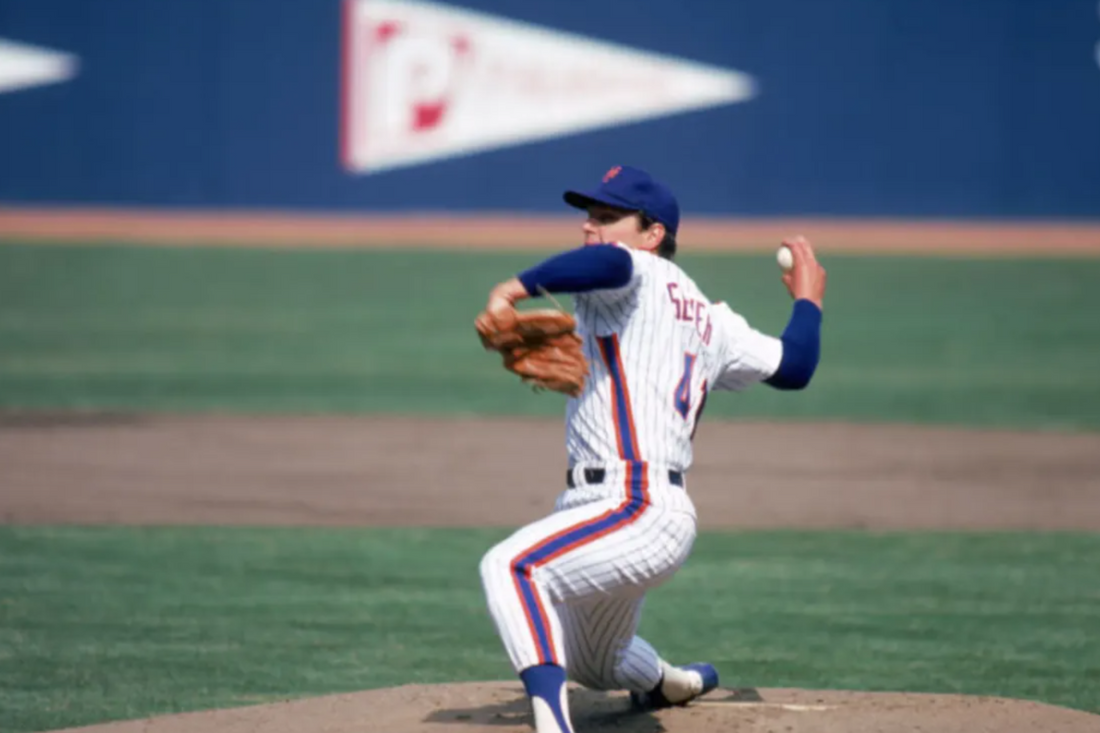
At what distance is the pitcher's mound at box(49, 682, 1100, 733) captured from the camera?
4414 millimetres

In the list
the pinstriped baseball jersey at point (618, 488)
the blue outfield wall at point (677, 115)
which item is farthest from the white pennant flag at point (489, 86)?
the pinstriped baseball jersey at point (618, 488)

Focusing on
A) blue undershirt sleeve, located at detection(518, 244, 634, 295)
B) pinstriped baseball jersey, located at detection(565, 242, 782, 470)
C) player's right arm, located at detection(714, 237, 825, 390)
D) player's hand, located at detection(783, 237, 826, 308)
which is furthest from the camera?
player's hand, located at detection(783, 237, 826, 308)

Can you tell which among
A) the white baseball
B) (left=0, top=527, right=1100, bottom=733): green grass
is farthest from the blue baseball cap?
(left=0, top=527, right=1100, bottom=733): green grass

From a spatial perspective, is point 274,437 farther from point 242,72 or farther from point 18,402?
point 242,72

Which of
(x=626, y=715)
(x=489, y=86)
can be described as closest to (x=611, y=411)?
(x=626, y=715)

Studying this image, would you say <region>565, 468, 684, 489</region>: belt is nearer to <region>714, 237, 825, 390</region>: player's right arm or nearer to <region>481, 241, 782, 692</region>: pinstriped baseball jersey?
<region>481, 241, 782, 692</region>: pinstriped baseball jersey

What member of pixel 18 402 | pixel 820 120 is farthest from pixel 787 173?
pixel 18 402

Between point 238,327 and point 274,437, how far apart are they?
5443 mm

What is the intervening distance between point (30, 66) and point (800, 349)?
777 inches

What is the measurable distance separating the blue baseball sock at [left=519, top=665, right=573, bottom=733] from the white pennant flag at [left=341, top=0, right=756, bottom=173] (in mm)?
18561

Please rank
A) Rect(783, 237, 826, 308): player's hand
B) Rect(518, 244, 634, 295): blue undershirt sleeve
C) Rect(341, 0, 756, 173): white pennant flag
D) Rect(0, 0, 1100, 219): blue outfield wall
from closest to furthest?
1. Rect(518, 244, 634, 295): blue undershirt sleeve
2. Rect(783, 237, 826, 308): player's hand
3. Rect(0, 0, 1100, 219): blue outfield wall
4. Rect(341, 0, 756, 173): white pennant flag

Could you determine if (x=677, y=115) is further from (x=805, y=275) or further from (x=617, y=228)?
(x=617, y=228)

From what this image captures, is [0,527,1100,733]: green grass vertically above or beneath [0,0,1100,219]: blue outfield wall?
beneath

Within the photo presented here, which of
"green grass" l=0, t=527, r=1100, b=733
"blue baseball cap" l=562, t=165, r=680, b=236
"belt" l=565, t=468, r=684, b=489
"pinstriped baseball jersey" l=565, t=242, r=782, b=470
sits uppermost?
"blue baseball cap" l=562, t=165, r=680, b=236
